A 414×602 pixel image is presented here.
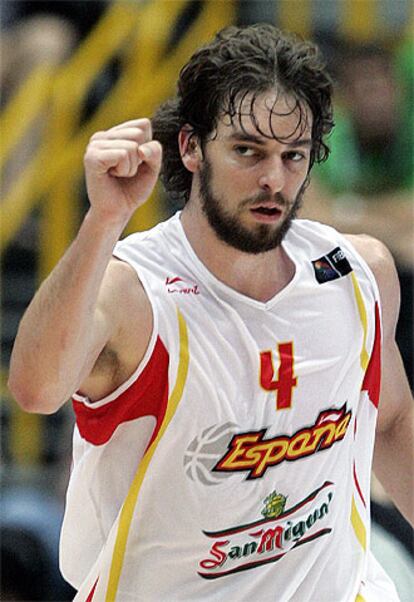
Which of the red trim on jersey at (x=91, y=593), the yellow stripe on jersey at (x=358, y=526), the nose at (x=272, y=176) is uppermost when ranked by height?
the nose at (x=272, y=176)


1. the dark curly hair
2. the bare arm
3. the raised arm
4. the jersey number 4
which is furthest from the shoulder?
the raised arm

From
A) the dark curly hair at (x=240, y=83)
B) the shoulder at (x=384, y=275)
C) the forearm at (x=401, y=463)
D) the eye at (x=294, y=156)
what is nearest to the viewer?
the eye at (x=294, y=156)

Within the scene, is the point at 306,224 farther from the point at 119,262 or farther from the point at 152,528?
the point at 152,528

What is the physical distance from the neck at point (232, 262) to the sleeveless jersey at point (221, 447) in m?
0.03

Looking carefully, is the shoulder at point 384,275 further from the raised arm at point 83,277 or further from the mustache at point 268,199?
the raised arm at point 83,277

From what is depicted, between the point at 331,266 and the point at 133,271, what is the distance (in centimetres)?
71

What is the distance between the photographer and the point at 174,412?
3756mm

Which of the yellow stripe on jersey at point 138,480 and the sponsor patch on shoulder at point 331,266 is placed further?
the sponsor patch on shoulder at point 331,266

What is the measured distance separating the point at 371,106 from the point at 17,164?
2.33 metres

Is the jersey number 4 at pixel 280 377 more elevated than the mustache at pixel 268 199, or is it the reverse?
the mustache at pixel 268 199

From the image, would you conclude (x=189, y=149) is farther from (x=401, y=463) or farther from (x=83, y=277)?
(x=401, y=463)

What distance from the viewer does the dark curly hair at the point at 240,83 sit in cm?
390

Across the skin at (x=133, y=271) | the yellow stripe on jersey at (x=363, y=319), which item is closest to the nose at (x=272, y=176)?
the skin at (x=133, y=271)

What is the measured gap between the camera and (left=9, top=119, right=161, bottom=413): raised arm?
10.2 feet
